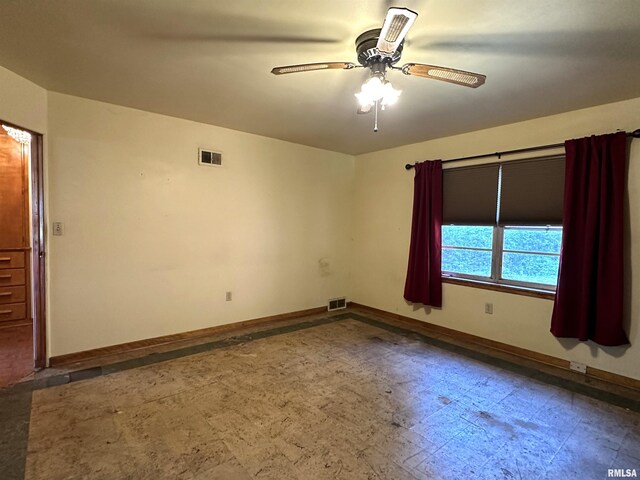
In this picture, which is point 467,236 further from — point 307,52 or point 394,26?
point 394,26

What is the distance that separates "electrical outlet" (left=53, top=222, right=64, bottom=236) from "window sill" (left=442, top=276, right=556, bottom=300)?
4.13 metres

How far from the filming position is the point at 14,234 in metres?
4.07

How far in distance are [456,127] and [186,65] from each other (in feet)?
9.17

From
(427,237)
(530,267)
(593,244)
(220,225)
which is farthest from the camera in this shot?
(427,237)

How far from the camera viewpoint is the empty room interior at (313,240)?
5.90 feet

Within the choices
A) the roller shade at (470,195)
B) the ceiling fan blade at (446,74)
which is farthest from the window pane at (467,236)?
the ceiling fan blade at (446,74)

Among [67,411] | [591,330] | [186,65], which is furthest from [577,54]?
[67,411]

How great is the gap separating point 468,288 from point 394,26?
10.4 ft

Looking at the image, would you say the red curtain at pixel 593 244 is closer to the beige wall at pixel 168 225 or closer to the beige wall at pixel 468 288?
the beige wall at pixel 468 288

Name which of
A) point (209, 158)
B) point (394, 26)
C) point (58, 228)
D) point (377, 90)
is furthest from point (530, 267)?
point (58, 228)

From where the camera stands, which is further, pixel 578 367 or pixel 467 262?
pixel 467 262

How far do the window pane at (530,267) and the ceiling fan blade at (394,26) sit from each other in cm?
278

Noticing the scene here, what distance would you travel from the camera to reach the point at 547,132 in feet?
10.3

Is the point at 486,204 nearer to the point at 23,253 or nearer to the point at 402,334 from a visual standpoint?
the point at 402,334
